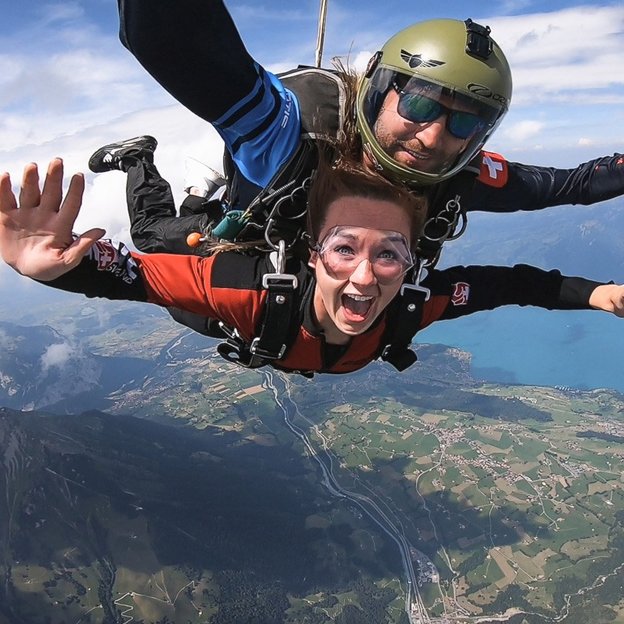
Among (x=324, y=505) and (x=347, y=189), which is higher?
(x=347, y=189)

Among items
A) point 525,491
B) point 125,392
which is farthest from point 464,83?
point 125,392

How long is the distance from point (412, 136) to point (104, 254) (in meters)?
1.25

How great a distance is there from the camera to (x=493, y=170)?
283 cm

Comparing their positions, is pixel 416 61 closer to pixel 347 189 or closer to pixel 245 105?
pixel 347 189

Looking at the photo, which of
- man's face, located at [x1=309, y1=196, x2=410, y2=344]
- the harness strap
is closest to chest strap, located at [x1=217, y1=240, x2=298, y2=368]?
man's face, located at [x1=309, y1=196, x2=410, y2=344]

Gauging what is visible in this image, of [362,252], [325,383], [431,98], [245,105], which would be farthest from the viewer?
[325,383]

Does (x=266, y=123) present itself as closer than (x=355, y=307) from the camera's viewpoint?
Yes

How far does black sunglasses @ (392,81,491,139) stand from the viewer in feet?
6.58

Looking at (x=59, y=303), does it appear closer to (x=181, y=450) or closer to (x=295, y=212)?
(x=181, y=450)

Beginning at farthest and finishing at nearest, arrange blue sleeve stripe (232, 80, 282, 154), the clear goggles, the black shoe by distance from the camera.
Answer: the black shoe → the clear goggles → blue sleeve stripe (232, 80, 282, 154)

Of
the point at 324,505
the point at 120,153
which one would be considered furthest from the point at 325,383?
the point at 120,153

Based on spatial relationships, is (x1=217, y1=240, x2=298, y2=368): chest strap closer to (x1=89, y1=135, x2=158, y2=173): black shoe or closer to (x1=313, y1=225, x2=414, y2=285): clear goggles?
(x1=313, y1=225, x2=414, y2=285): clear goggles

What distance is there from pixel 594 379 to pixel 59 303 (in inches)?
6693

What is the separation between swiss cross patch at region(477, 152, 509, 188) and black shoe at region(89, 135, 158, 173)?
2.32 metres
